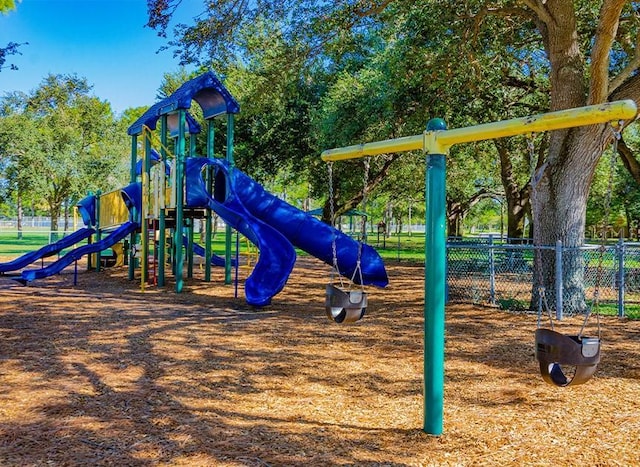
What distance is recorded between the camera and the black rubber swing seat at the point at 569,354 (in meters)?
3.51

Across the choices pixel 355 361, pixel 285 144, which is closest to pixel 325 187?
pixel 285 144

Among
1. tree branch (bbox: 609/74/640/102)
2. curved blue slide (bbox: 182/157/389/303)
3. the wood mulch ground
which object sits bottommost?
the wood mulch ground

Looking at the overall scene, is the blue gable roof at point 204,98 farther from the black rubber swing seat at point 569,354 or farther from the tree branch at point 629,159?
the tree branch at point 629,159

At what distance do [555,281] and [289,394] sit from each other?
679 cm

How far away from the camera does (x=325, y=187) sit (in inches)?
1169

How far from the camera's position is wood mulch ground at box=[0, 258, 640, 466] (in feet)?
12.3

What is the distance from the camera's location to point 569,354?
3537 millimetres

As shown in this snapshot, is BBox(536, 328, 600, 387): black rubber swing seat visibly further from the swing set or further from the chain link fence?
the chain link fence

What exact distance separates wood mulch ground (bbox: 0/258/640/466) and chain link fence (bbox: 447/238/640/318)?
84 centimetres

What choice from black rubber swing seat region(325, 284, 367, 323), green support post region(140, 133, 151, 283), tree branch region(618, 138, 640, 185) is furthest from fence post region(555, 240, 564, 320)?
tree branch region(618, 138, 640, 185)

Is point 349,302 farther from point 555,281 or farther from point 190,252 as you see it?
point 190,252

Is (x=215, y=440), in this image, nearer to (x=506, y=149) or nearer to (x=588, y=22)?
(x=588, y=22)

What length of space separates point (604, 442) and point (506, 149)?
1940 cm

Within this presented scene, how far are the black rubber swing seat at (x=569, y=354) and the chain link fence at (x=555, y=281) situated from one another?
4.10m
